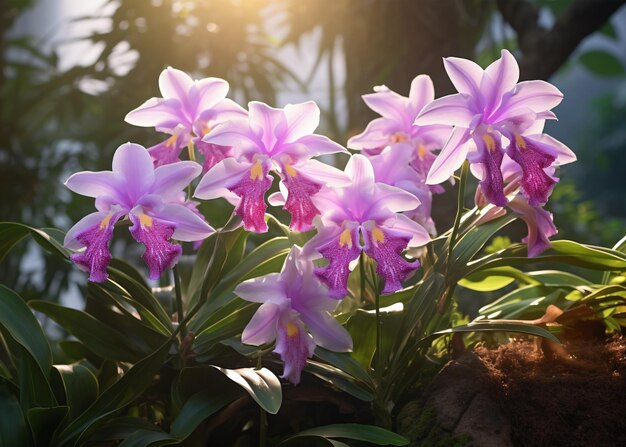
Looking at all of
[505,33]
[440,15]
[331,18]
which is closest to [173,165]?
[440,15]

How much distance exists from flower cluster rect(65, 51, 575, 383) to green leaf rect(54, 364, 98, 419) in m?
0.25

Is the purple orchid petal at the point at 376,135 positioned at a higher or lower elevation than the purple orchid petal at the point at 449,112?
lower

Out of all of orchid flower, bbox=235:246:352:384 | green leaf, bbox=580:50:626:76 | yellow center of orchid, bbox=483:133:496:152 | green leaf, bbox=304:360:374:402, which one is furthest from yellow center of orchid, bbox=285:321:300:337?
green leaf, bbox=580:50:626:76

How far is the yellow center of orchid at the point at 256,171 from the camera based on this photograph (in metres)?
0.84

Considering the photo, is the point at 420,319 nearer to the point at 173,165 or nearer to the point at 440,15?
the point at 173,165

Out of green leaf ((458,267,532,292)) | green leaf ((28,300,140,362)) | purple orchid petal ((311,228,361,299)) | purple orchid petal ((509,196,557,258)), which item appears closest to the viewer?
purple orchid petal ((311,228,361,299))

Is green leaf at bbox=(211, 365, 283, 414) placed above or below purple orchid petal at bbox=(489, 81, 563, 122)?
below

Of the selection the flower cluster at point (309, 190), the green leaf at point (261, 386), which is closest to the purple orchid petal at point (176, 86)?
the flower cluster at point (309, 190)

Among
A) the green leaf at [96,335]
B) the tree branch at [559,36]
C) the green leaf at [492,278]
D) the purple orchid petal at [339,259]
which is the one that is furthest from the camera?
the tree branch at [559,36]

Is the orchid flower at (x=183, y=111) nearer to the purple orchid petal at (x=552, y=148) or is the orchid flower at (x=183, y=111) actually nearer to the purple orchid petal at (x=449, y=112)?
the purple orchid petal at (x=449, y=112)

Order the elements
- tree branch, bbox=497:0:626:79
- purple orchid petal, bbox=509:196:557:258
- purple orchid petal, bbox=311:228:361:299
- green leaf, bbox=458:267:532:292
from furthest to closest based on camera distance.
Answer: tree branch, bbox=497:0:626:79
green leaf, bbox=458:267:532:292
purple orchid petal, bbox=509:196:557:258
purple orchid petal, bbox=311:228:361:299

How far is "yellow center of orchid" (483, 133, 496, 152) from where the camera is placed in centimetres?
84

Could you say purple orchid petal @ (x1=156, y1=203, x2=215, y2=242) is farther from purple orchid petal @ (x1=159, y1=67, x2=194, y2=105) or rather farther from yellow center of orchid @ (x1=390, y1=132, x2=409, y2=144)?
yellow center of orchid @ (x1=390, y1=132, x2=409, y2=144)

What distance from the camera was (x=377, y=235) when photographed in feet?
2.72
